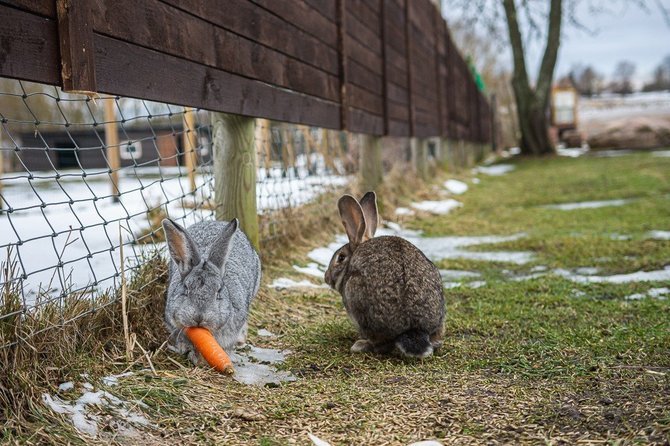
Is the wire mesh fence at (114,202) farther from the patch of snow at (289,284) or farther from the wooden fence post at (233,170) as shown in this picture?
the patch of snow at (289,284)

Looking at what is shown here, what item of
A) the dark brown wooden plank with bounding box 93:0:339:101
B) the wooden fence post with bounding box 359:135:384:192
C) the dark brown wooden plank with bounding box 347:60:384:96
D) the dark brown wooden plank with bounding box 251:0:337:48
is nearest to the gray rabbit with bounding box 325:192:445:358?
the dark brown wooden plank with bounding box 93:0:339:101

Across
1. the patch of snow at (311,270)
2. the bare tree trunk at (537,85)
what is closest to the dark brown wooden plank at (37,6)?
the patch of snow at (311,270)

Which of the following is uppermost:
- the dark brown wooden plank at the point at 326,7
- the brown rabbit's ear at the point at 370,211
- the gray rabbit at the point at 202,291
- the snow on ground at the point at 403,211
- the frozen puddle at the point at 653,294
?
the dark brown wooden plank at the point at 326,7

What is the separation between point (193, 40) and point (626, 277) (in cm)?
304

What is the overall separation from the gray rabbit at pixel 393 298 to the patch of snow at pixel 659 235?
330 cm

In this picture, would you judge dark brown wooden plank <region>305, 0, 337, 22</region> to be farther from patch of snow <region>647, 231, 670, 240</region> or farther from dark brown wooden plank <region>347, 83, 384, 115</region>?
patch of snow <region>647, 231, 670, 240</region>

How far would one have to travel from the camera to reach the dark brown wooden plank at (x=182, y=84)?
2.73 meters

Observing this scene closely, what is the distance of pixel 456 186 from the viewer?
12.2m

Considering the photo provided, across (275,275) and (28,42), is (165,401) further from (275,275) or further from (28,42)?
(275,275)

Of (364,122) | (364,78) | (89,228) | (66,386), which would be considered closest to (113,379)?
(66,386)

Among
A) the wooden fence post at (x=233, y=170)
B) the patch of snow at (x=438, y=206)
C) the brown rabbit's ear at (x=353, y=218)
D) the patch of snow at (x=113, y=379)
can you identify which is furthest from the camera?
the patch of snow at (x=438, y=206)

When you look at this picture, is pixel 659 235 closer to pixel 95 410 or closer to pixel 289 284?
pixel 289 284

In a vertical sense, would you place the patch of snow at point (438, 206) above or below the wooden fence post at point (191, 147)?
below

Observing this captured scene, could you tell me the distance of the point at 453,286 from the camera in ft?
15.2
